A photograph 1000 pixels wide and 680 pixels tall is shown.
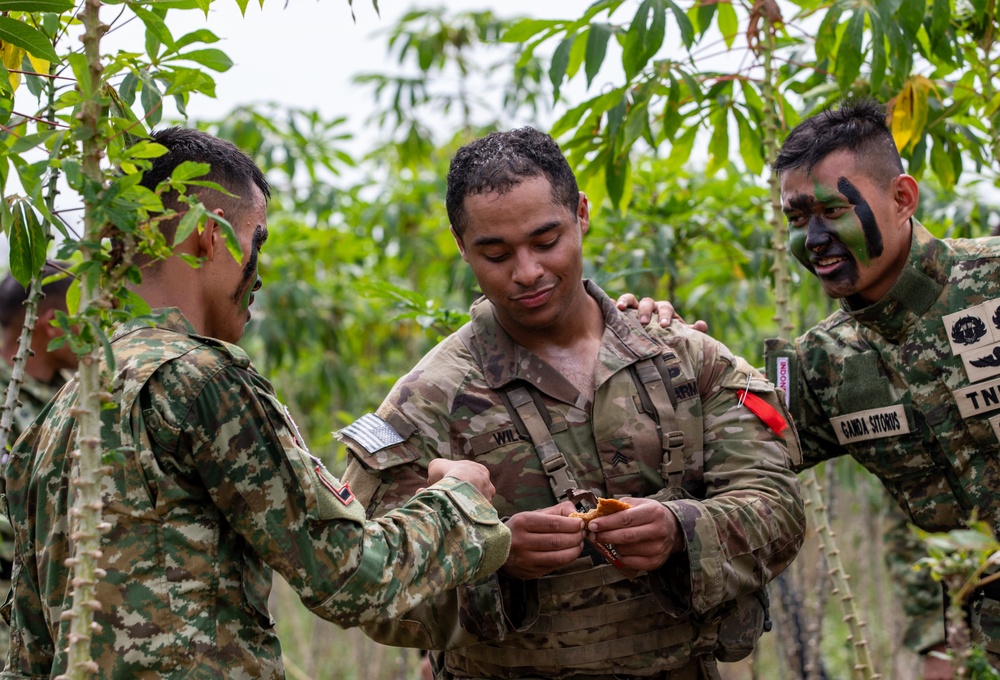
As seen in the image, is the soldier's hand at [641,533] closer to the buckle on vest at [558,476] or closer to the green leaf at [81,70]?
the buckle on vest at [558,476]

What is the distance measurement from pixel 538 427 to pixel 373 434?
1.45 ft

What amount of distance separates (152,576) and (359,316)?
5131 millimetres

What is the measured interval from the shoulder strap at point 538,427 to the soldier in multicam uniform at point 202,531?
1.42 ft

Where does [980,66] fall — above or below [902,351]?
above

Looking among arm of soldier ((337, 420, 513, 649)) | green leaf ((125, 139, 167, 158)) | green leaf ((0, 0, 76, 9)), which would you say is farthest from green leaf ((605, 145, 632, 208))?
green leaf ((125, 139, 167, 158))

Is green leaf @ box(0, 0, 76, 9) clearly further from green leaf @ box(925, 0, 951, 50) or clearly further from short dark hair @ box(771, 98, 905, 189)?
A: green leaf @ box(925, 0, 951, 50)

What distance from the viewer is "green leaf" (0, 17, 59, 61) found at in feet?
6.95

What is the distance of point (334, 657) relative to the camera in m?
11.7

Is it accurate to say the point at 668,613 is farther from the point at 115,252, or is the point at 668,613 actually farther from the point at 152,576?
the point at 115,252

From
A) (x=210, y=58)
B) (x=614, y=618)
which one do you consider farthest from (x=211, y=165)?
(x=614, y=618)

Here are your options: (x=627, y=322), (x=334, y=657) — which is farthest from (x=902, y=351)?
(x=334, y=657)

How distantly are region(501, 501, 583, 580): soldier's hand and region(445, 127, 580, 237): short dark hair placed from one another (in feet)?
2.70

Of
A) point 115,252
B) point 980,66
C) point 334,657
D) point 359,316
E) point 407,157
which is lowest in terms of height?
point 334,657

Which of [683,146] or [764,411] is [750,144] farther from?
[764,411]
